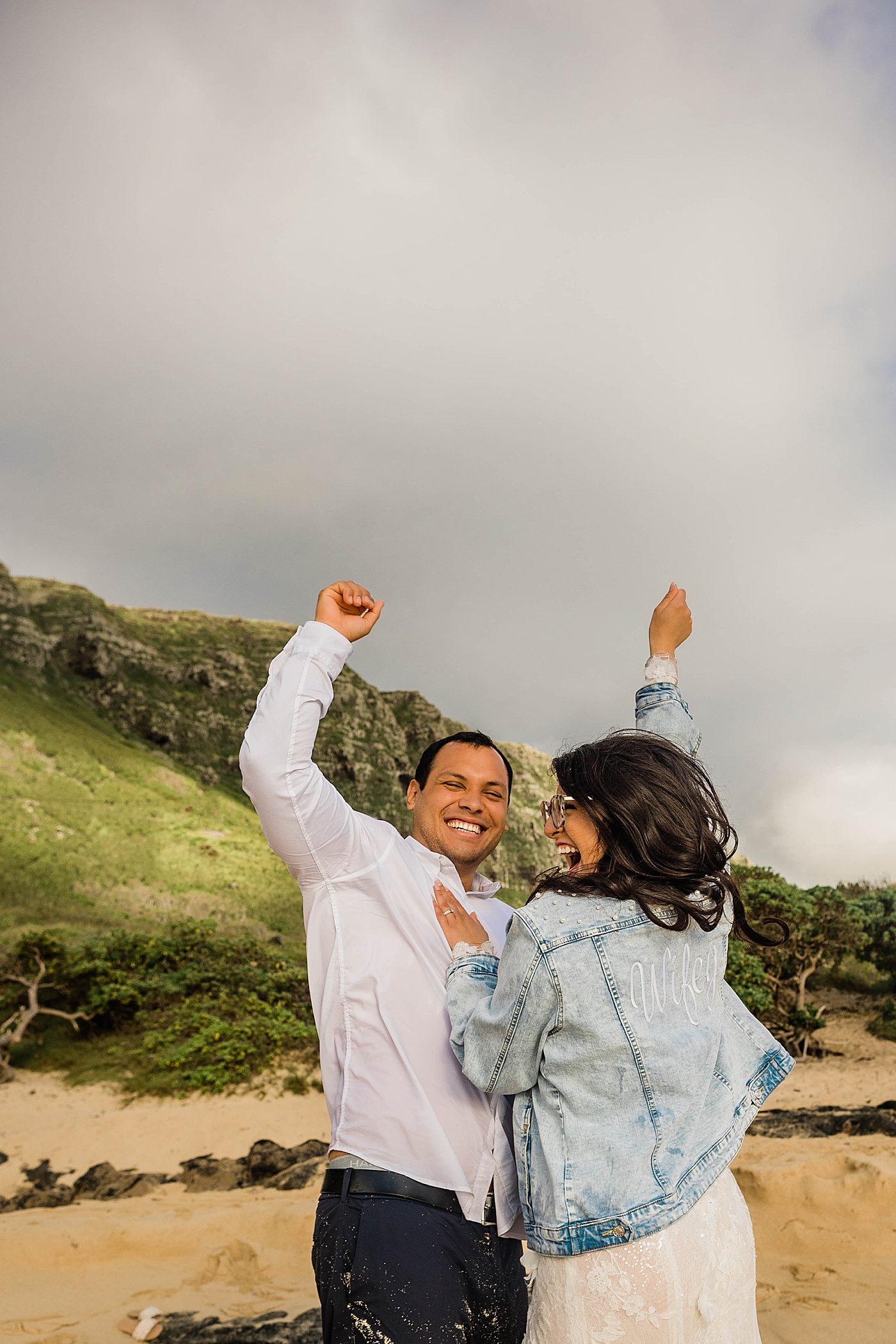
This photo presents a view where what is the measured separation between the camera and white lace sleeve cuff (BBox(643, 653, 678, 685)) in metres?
2.39

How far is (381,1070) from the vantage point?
6.50 ft

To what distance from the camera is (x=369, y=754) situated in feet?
184

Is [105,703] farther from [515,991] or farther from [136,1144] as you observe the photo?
[515,991]

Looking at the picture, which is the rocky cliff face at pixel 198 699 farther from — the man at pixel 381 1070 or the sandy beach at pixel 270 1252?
the man at pixel 381 1070

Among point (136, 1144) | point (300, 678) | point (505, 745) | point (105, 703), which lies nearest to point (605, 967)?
point (300, 678)

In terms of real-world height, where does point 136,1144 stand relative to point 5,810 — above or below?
below

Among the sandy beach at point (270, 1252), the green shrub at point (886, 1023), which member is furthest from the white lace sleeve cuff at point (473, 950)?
the green shrub at point (886, 1023)

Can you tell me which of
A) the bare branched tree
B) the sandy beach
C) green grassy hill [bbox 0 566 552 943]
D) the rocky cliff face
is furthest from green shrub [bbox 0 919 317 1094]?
the rocky cliff face

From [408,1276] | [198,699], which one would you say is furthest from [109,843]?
[408,1276]

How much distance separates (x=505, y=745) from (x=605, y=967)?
241 feet

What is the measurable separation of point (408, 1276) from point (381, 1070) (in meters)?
0.41

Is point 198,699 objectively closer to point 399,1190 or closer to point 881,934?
point 881,934

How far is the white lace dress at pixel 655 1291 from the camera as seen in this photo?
1.51 meters

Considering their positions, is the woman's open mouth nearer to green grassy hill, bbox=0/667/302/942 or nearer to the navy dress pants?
the navy dress pants
